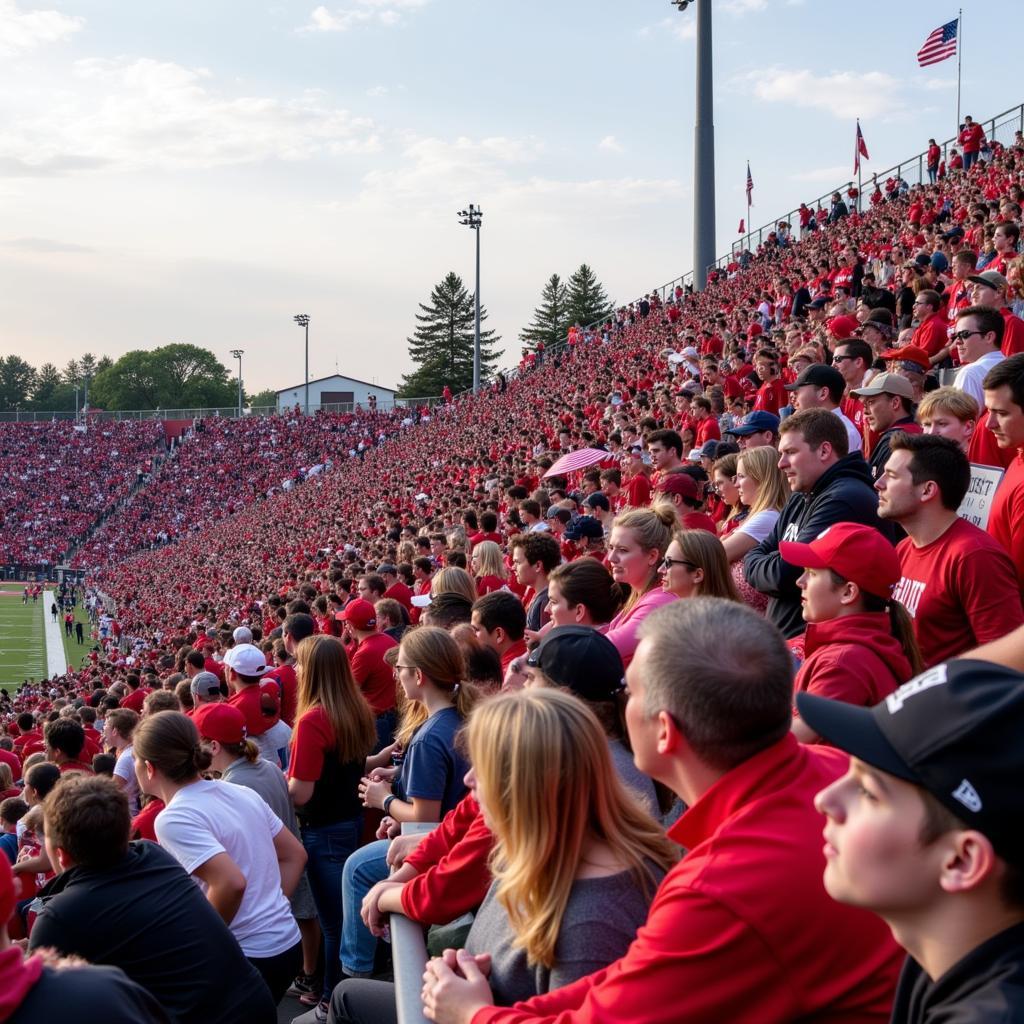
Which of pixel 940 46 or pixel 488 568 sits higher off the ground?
pixel 940 46

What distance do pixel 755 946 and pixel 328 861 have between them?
4229mm

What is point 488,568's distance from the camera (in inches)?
357

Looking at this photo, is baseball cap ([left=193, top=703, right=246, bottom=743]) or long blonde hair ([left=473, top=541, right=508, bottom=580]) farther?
long blonde hair ([left=473, top=541, right=508, bottom=580])

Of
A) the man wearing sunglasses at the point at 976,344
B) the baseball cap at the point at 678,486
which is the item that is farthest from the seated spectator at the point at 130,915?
the man wearing sunglasses at the point at 976,344

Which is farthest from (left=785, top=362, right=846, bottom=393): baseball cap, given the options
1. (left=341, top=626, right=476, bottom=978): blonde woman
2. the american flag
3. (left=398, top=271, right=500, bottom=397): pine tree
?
(left=398, top=271, right=500, bottom=397): pine tree

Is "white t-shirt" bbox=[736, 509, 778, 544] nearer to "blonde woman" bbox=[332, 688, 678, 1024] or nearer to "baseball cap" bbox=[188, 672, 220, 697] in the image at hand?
"baseball cap" bbox=[188, 672, 220, 697]

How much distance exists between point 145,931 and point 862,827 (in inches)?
105

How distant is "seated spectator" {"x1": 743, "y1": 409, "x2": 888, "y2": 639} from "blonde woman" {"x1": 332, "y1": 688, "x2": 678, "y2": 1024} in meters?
2.35

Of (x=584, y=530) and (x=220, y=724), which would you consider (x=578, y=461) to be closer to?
(x=584, y=530)

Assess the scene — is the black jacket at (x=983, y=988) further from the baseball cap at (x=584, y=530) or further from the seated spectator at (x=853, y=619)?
the baseball cap at (x=584, y=530)

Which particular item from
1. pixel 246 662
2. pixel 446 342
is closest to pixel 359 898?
pixel 246 662

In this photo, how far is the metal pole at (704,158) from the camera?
35.3 meters

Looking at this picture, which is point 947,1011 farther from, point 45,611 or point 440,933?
point 45,611

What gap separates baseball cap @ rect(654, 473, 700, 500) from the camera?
275 inches
